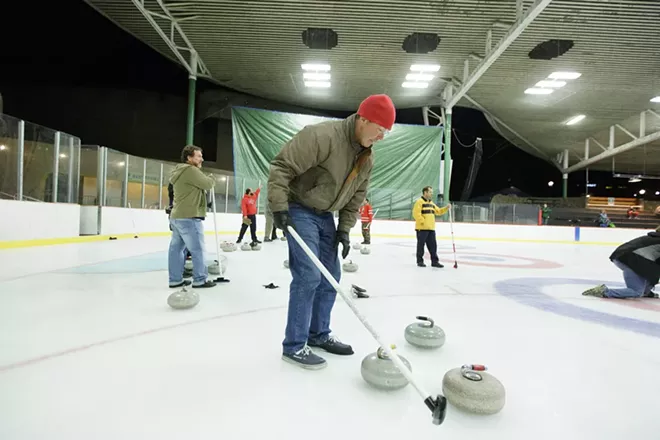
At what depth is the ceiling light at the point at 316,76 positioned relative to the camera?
13804 millimetres

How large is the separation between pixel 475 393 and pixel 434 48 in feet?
38.7

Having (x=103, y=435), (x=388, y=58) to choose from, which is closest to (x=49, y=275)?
(x=103, y=435)

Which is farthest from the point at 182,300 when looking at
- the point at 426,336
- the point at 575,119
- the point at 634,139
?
the point at 634,139

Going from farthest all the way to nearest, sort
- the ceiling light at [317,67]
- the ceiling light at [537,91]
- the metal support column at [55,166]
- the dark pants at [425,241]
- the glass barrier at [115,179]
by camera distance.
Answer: the ceiling light at [537,91], the ceiling light at [317,67], the glass barrier at [115,179], the metal support column at [55,166], the dark pants at [425,241]

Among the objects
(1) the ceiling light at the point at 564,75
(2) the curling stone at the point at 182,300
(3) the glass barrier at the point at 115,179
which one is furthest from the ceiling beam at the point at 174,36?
(1) the ceiling light at the point at 564,75

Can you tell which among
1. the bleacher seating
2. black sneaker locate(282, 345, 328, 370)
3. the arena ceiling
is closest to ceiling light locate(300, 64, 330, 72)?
the arena ceiling

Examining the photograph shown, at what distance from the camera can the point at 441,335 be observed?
2.04m

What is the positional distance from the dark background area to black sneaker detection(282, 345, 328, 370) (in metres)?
13.9

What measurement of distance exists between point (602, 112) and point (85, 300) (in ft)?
65.4

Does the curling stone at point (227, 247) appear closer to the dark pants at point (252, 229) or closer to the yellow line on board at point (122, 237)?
the dark pants at point (252, 229)

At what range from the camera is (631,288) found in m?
3.51

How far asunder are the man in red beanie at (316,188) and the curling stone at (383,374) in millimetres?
299

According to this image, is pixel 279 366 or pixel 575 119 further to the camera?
pixel 575 119

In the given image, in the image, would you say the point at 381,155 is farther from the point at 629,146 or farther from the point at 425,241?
the point at 629,146
